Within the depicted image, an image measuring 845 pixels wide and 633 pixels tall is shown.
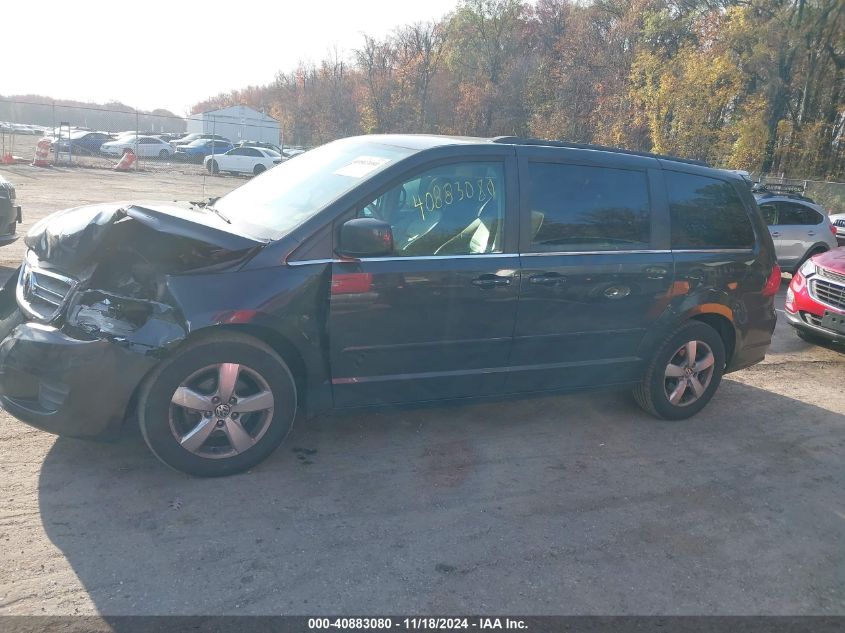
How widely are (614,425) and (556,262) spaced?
146 centimetres

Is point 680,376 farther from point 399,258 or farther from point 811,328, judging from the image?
point 811,328

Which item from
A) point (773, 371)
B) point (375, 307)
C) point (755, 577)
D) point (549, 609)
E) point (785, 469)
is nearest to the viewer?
point (549, 609)

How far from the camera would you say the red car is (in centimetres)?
732

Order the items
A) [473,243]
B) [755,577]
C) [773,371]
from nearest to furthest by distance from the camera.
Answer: [755,577], [473,243], [773,371]

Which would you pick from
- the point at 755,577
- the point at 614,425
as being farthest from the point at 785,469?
the point at 755,577

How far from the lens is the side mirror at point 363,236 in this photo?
3.74 m

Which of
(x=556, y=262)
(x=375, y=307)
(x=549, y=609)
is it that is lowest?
(x=549, y=609)

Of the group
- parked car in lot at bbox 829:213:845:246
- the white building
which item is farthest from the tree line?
parked car in lot at bbox 829:213:845:246

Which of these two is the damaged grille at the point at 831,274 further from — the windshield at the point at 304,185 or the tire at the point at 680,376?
the windshield at the point at 304,185

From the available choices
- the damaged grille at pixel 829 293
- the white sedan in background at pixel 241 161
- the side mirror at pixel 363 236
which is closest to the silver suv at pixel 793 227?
the damaged grille at pixel 829 293

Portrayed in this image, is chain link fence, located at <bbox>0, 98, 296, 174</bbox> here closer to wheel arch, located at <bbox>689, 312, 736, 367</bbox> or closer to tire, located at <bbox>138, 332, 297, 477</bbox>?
wheel arch, located at <bbox>689, 312, 736, 367</bbox>

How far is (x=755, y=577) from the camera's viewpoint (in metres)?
3.39

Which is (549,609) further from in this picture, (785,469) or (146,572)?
(785,469)

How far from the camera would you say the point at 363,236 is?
374 centimetres
